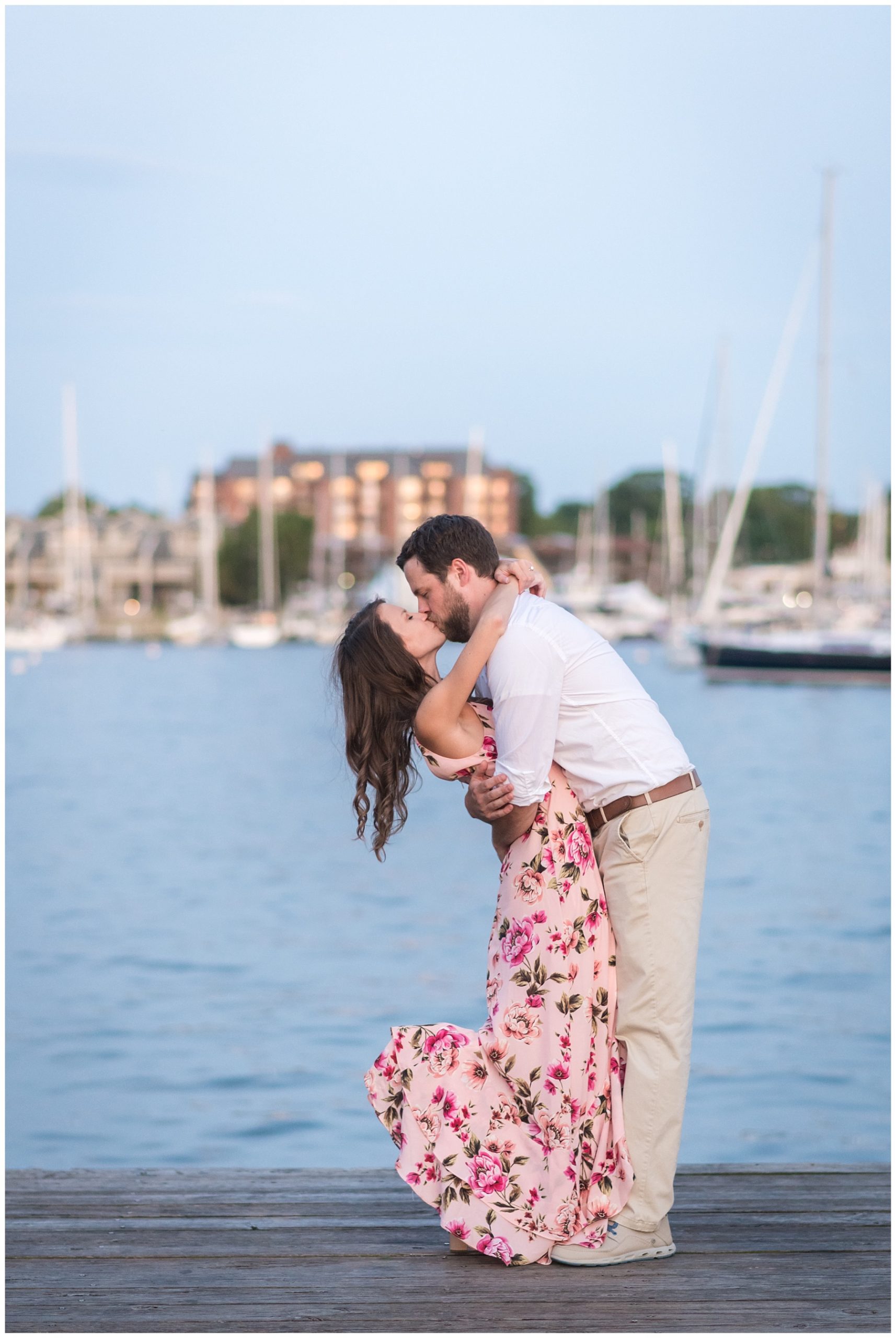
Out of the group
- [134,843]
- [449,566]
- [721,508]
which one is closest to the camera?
[449,566]

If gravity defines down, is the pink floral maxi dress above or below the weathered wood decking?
above

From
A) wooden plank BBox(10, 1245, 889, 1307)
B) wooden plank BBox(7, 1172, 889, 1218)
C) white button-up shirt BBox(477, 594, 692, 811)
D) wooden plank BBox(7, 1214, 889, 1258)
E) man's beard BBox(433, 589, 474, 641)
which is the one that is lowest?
wooden plank BBox(7, 1172, 889, 1218)

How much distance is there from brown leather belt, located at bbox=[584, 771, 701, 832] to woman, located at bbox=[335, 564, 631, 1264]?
0.05 metres

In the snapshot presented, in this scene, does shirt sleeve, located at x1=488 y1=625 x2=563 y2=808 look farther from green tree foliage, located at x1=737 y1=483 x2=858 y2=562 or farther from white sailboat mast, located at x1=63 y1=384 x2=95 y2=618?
white sailboat mast, located at x1=63 y1=384 x2=95 y2=618

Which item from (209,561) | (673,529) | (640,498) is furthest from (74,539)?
(640,498)

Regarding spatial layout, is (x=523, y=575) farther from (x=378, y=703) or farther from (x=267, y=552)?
(x=267, y=552)

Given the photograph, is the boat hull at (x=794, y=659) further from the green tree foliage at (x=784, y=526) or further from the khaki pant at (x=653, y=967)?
the khaki pant at (x=653, y=967)

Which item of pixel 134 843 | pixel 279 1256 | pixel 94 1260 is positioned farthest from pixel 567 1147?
pixel 134 843

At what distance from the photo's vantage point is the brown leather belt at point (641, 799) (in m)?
3.26

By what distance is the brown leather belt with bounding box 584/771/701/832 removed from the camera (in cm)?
326

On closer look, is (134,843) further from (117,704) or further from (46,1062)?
(117,704)

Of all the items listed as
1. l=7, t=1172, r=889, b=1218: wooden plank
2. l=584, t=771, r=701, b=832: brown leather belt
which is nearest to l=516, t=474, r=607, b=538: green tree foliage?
l=7, t=1172, r=889, b=1218: wooden plank

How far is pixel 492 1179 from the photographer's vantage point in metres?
3.30

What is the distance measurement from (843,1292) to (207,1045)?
776 centimetres
